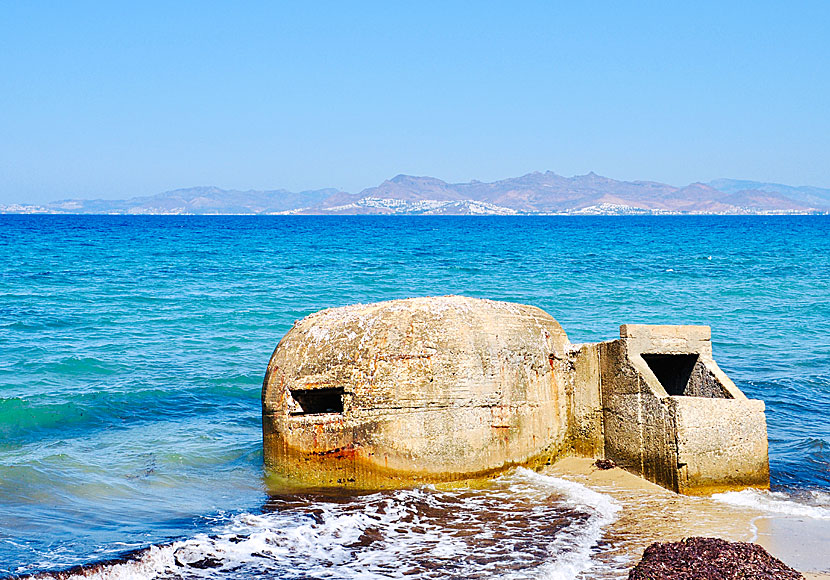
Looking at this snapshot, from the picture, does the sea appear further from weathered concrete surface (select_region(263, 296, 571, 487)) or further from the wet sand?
weathered concrete surface (select_region(263, 296, 571, 487))

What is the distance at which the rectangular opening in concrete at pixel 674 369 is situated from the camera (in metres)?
9.14

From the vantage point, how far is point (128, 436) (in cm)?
1065

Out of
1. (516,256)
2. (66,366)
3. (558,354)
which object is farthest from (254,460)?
(516,256)

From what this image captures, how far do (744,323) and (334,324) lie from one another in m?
14.2

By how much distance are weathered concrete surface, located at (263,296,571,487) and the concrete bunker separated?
0.01 m

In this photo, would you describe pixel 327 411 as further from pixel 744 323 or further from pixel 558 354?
pixel 744 323

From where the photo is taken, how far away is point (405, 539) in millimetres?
6820

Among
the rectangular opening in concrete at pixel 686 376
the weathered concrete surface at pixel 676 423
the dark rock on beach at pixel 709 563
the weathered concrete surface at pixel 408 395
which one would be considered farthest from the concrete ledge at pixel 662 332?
the dark rock on beach at pixel 709 563

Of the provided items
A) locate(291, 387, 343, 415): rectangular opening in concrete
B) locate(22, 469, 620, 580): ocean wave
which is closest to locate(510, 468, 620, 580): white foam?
locate(22, 469, 620, 580): ocean wave

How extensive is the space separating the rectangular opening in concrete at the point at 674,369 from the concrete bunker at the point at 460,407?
0.58 m

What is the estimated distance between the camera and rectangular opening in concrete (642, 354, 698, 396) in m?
9.14

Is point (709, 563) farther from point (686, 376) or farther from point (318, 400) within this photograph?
point (318, 400)

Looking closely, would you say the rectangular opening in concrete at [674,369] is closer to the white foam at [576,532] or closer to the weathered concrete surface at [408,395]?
the weathered concrete surface at [408,395]

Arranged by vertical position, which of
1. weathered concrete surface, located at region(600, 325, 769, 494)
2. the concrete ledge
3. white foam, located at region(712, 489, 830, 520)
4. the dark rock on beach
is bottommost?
white foam, located at region(712, 489, 830, 520)
